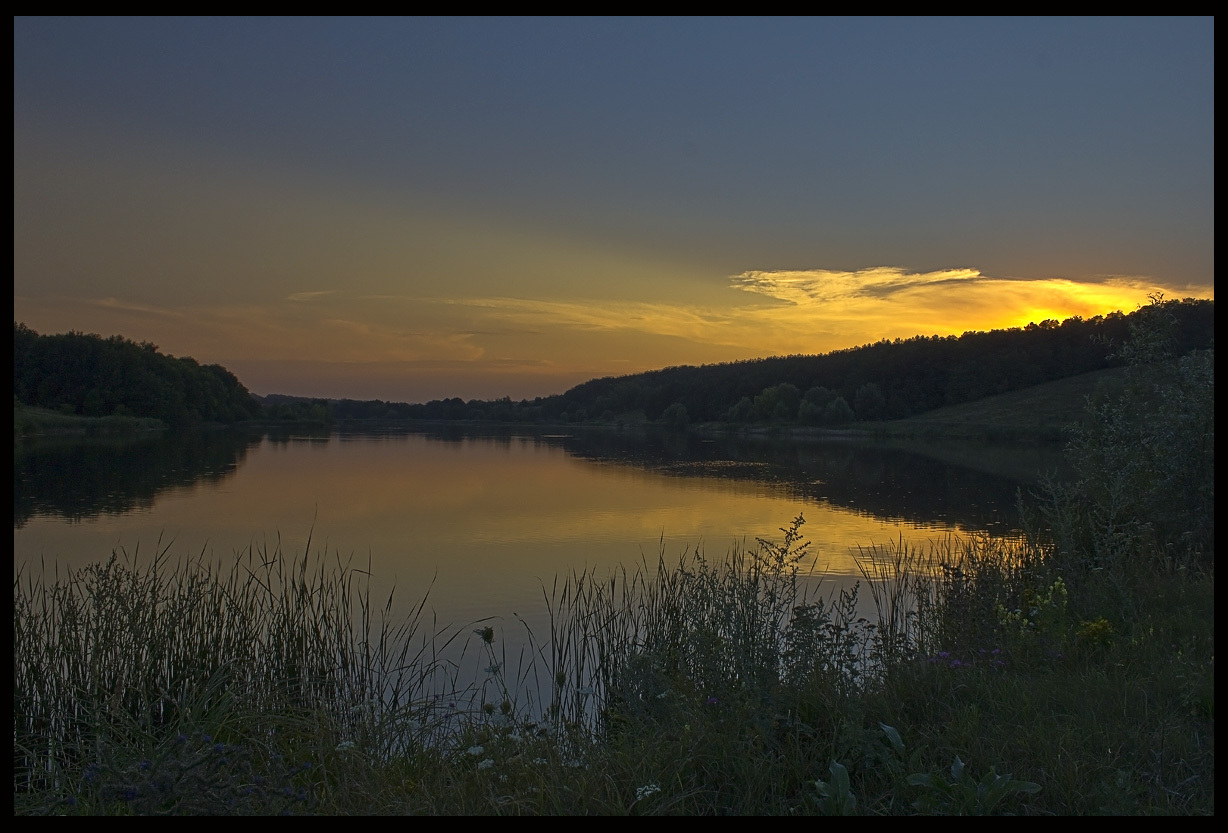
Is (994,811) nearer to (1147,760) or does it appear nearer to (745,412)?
(1147,760)

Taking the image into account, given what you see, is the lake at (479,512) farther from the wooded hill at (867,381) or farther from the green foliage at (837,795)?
the wooded hill at (867,381)

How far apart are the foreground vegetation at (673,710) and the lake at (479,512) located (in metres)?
2.88

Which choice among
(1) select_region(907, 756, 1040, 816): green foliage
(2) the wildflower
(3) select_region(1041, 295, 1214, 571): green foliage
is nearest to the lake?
(3) select_region(1041, 295, 1214, 571): green foliage

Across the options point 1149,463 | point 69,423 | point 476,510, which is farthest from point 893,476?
point 69,423

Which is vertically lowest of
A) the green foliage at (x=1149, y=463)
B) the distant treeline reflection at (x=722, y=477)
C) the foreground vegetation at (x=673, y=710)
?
the distant treeline reflection at (x=722, y=477)

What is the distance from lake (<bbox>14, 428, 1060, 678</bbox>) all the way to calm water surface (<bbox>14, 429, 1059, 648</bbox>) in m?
0.06

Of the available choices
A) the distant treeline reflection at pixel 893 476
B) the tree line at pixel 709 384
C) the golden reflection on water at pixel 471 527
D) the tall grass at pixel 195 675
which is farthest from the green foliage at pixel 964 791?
the tree line at pixel 709 384

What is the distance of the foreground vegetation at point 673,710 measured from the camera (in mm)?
3676

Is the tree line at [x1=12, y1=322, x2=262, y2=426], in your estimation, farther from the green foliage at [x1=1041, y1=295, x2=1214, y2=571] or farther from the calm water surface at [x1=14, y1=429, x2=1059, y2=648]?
the green foliage at [x1=1041, y1=295, x2=1214, y2=571]

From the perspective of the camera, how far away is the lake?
13.4 metres

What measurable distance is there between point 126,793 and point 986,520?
1909 cm

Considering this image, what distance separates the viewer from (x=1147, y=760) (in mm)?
3943

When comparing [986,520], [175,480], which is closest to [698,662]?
[986,520]

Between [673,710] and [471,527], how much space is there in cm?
1388
